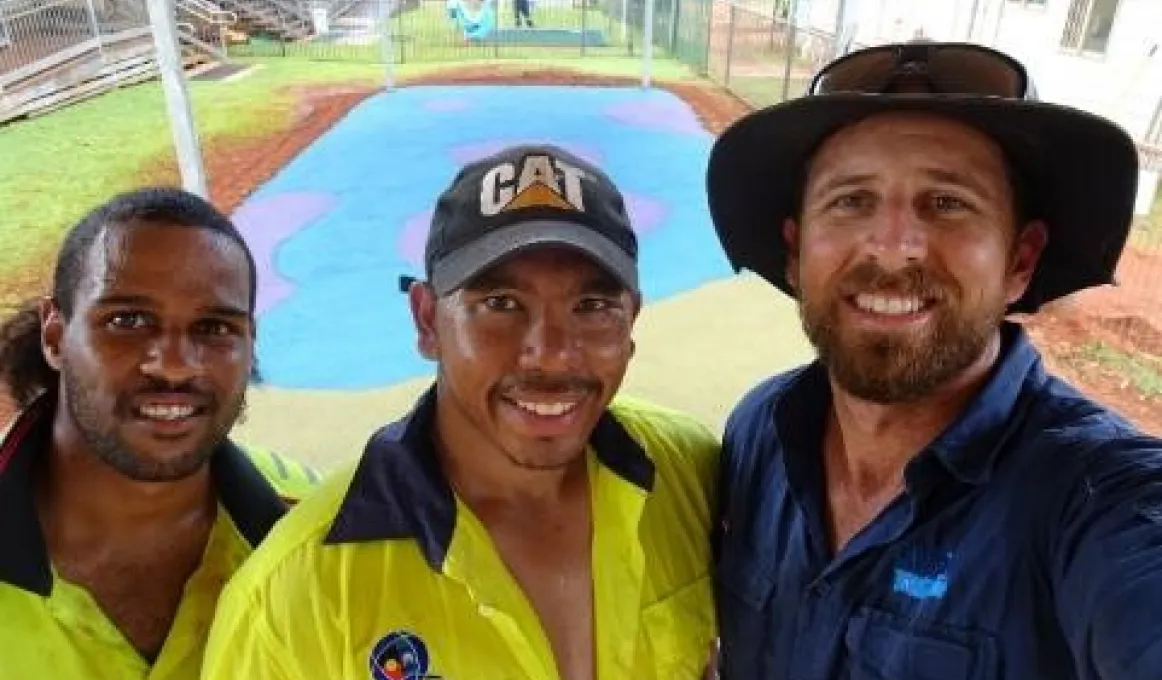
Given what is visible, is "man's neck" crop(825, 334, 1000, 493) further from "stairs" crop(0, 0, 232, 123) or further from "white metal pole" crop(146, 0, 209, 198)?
"stairs" crop(0, 0, 232, 123)

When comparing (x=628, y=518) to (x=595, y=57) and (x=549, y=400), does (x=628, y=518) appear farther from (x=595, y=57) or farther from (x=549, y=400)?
(x=595, y=57)

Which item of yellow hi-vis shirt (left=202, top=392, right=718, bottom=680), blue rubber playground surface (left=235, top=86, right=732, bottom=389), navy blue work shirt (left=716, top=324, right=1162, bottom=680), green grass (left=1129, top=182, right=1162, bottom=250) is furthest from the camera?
green grass (left=1129, top=182, right=1162, bottom=250)

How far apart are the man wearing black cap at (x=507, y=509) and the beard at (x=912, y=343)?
38 centimetres

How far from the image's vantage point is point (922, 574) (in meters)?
1.35

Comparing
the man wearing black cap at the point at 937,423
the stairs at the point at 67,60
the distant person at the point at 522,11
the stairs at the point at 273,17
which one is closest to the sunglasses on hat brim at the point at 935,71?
the man wearing black cap at the point at 937,423

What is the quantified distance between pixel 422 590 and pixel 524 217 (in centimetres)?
62

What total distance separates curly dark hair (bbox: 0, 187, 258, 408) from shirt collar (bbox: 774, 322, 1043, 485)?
1145 mm

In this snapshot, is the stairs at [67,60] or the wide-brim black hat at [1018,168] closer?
the wide-brim black hat at [1018,168]

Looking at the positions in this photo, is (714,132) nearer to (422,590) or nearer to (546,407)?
(546,407)

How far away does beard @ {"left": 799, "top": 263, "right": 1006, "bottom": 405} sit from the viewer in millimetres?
1444

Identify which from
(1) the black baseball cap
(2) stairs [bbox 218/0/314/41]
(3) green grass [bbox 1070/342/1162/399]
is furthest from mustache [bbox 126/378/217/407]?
(2) stairs [bbox 218/0/314/41]

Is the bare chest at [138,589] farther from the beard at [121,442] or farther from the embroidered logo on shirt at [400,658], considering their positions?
the embroidered logo on shirt at [400,658]

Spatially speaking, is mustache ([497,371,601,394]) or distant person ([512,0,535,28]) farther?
distant person ([512,0,535,28])

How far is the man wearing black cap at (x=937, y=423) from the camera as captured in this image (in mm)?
1254
